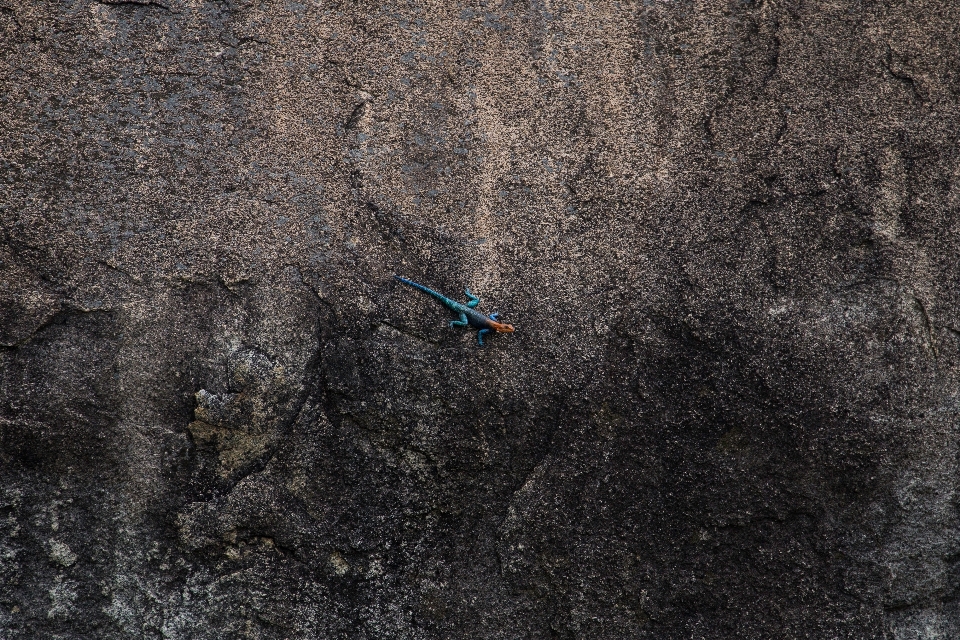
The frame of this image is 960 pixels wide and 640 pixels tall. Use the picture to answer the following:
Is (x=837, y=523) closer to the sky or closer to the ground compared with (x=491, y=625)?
closer to the sky

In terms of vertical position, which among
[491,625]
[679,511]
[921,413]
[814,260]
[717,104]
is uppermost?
[717,104]

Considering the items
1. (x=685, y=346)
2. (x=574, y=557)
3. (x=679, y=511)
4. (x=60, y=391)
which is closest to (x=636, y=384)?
(x=685, y=346)

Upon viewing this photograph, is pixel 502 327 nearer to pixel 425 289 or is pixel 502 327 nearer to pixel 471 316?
pixel 471 316

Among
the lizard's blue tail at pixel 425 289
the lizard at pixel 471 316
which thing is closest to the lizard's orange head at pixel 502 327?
the lizard at pixel 471 316

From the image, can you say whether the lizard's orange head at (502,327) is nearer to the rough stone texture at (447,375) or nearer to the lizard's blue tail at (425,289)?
the rough stone texture at (447,375)

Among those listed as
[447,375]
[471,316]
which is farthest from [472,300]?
[447,375]

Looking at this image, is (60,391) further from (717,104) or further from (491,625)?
(717,104)
